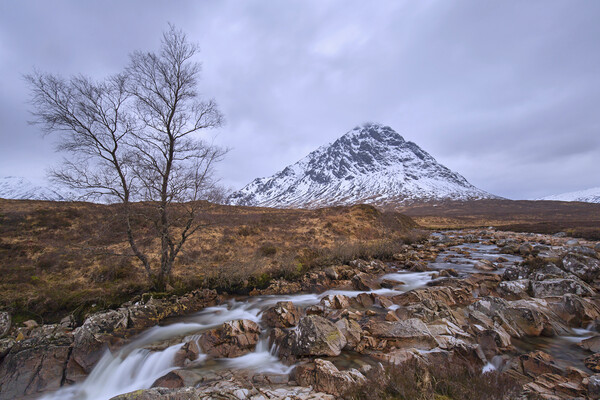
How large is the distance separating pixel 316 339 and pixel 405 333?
2502 millimetres

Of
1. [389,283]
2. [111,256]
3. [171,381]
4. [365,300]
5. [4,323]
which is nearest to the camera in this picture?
[171,381]

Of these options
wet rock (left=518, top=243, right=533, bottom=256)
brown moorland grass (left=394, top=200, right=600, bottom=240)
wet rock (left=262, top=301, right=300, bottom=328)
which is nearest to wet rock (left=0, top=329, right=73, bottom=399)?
wet rock (left=262, top=301, right=300, bottom=328)

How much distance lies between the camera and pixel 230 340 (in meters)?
6.95

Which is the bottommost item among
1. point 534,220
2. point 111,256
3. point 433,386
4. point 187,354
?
point 187,354

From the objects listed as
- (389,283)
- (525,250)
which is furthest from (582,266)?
(389,283)

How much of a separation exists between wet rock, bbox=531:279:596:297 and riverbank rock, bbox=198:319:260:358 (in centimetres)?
Answer: 1116

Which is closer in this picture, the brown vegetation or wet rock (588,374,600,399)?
the brown vegetation

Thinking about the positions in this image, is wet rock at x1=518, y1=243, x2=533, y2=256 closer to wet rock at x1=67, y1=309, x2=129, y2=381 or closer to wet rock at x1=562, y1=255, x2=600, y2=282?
wet rock at x1=562, y1=255, x2=600, y2=282

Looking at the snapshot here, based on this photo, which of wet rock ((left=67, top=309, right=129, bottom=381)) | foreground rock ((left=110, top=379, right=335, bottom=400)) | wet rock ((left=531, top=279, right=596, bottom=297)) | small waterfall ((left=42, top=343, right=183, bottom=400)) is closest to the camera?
foreground rock ((left=110, top=379, right=335, bottom=400))

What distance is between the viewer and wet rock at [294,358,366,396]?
444cm

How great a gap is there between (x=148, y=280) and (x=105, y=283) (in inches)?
79.0

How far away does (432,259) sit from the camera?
1770 centimetres

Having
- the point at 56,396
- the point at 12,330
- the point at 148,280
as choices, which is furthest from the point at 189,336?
the point at 12,330

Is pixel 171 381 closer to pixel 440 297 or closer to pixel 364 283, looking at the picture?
pixel 364 283
